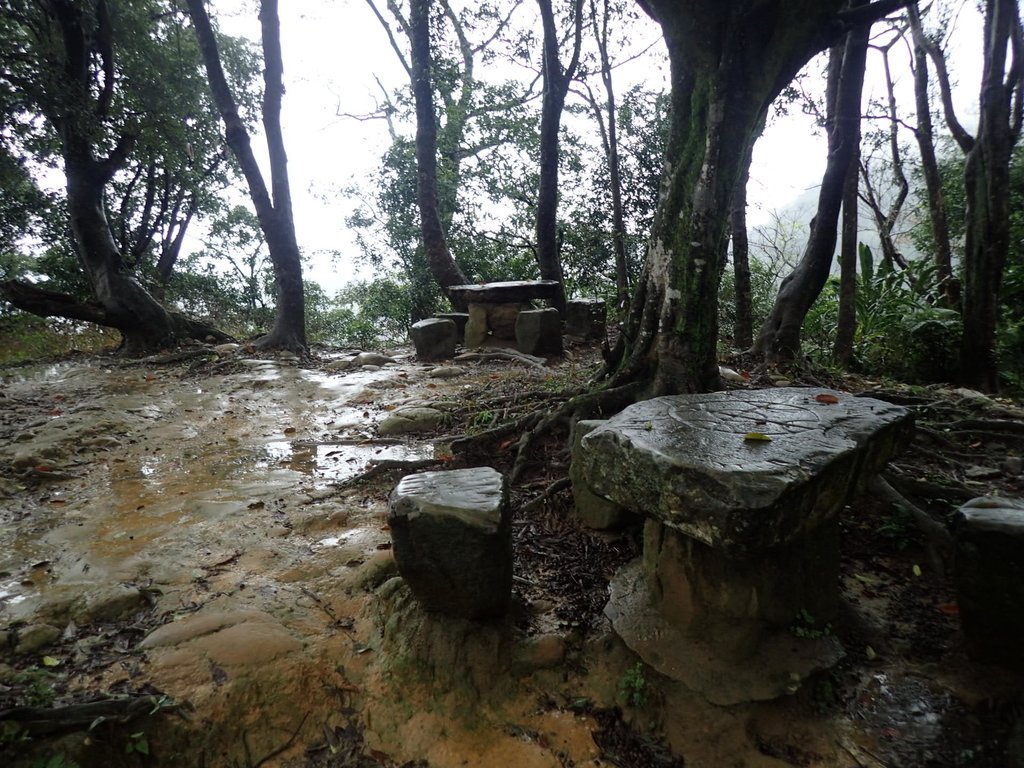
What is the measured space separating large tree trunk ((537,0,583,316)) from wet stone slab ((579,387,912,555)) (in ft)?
21.8

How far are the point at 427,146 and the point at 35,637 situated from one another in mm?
9620

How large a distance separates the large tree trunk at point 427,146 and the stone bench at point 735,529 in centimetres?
775

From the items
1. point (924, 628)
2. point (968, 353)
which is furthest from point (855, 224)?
point (924, 628)

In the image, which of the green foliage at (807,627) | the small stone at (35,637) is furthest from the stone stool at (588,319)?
the small stone at (35,637)

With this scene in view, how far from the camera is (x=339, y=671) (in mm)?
2164

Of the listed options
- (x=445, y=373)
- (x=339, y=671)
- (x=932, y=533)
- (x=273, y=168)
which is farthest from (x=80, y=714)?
(x=273, y=168)

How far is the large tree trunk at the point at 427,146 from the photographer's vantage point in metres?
9.61

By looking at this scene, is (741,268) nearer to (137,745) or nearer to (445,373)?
(445,373)

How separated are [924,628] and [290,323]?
28.7ft

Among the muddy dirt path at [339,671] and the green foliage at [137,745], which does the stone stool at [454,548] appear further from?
the green foliage at [137,745]

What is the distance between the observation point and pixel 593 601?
8.50 feet

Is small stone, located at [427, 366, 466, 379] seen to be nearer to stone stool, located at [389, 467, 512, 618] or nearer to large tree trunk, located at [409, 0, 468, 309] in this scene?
large tree trunk, located at [409, 0, 468, 309]

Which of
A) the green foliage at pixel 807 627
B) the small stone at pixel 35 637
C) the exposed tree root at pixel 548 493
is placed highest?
the exposed tree root at pixel 548 493

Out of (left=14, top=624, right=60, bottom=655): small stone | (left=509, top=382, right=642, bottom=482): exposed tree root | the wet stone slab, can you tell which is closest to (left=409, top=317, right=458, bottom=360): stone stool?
(left=509, top=382, right=642, bottom=482): exposed tree root
